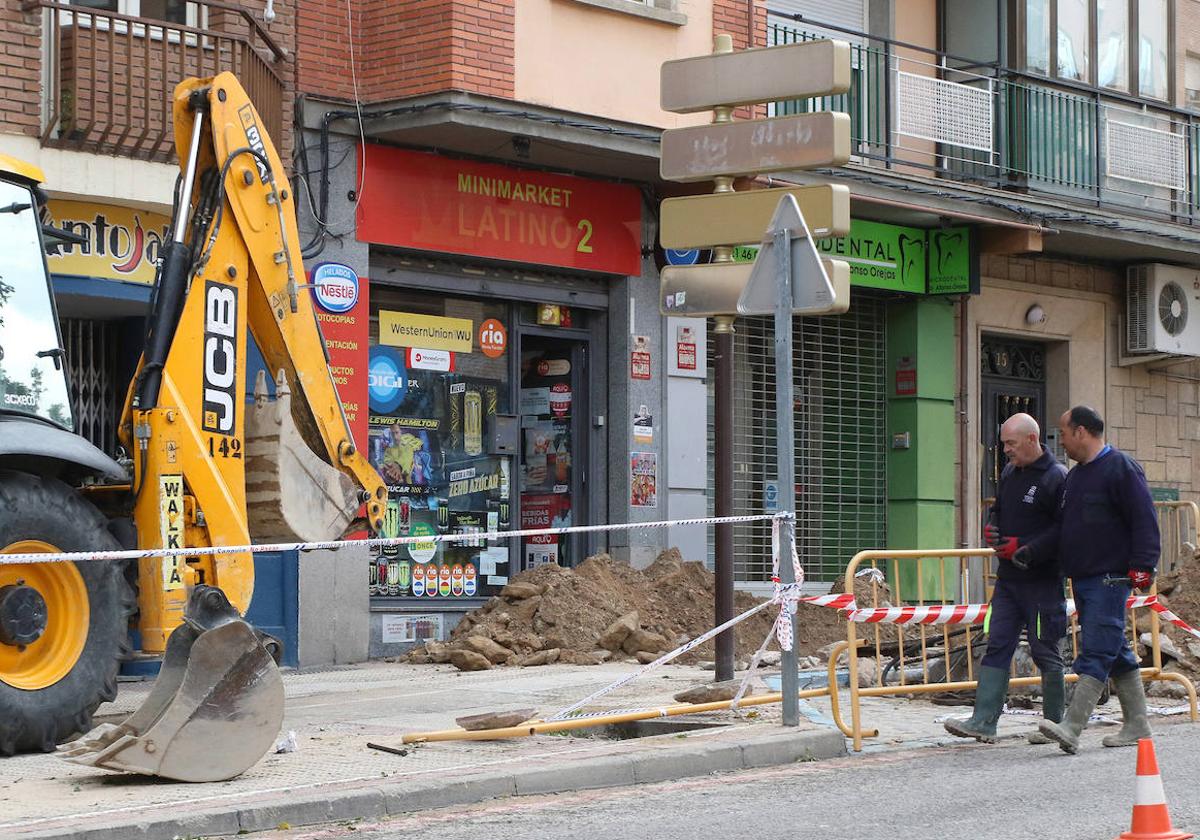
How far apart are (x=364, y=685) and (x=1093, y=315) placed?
12.2 metres

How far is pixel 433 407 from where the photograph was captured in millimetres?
16188

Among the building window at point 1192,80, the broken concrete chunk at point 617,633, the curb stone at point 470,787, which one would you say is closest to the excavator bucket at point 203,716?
the curb stone at point 470,787

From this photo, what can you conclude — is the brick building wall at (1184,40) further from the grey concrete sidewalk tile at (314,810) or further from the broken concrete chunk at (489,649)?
the grey concrete sidewalk tile at (314,810)

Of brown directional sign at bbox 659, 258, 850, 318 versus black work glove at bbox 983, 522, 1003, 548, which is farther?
brown directional sign at bbox 659, 258, 850, 318

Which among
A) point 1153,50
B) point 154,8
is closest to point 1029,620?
point 154,8

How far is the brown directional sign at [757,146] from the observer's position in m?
11.2

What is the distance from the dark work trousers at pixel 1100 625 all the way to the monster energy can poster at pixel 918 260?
31.9ft

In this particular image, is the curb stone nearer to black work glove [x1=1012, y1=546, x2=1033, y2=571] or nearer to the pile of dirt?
black work glove [x1=1012, y1=546, x2=1033, y2=571]

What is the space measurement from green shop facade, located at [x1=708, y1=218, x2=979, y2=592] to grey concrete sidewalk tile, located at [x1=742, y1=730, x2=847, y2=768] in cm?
962

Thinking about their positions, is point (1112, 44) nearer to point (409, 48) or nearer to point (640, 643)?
point (409, 48)

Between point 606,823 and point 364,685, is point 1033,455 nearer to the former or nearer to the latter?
point 606,823

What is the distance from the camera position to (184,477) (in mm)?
9938

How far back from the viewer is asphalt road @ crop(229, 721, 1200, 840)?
708 centimetres

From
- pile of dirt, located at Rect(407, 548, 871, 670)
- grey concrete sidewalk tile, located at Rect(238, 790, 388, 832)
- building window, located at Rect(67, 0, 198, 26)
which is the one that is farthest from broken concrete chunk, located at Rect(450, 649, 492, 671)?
grey concrete sidewalk tile, located at Rect(238, 790, 388, 832)
